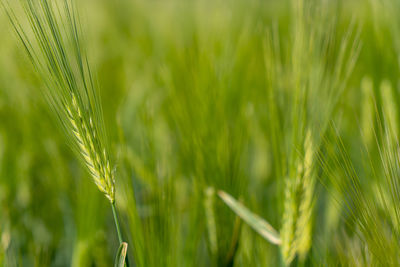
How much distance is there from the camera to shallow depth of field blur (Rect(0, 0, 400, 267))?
33 cm

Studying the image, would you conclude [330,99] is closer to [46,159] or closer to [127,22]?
[46,159]

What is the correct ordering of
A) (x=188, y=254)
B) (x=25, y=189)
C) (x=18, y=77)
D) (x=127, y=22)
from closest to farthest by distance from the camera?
(x=188, y=254) < (x=25, y=189) < (x=18, y=77) < (x=127, y=22)

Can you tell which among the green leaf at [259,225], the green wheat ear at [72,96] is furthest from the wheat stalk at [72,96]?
the green leaf at [259,225]

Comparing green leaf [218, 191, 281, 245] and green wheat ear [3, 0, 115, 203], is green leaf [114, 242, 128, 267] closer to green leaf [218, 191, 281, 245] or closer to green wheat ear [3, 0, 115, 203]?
green wheat ear [3, 0, 115, 203]

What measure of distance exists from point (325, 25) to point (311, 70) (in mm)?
51

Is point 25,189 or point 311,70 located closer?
point 311,70

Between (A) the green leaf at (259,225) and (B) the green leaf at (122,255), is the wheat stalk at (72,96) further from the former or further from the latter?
(A) the green leaf at (259,225)

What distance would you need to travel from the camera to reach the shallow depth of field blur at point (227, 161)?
333 mm

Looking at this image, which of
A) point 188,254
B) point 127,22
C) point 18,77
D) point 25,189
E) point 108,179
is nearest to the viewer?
point 108,179

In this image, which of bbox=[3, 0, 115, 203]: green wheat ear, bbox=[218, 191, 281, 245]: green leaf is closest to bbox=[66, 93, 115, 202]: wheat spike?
bbox=[3, 0, 115, 203]: green wheat ear

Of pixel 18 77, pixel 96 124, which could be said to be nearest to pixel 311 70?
pixel 96 124

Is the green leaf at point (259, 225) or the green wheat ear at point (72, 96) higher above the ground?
the green wheat ear at point (72, 96)

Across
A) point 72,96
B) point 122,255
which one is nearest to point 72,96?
point 72,96

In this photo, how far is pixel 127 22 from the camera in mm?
1407
